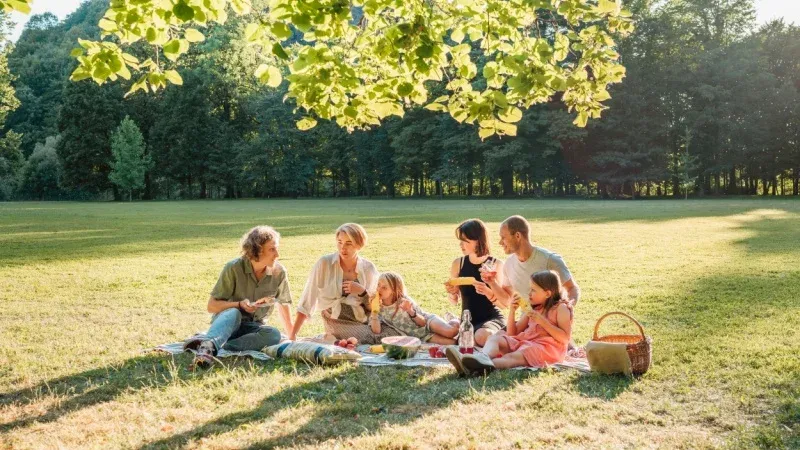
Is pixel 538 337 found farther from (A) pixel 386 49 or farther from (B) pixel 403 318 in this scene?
(A) pixel 386 49

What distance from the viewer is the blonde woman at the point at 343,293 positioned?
8125 mm

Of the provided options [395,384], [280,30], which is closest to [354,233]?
[395,384]

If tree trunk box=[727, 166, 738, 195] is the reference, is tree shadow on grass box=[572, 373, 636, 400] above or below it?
below

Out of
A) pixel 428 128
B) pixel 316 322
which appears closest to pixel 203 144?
pixel 428 128

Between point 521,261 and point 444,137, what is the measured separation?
56.4 metres

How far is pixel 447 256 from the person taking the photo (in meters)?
17.0

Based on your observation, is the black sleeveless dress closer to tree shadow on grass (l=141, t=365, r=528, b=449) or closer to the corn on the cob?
the corn on the cob

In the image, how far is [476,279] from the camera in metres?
7.88

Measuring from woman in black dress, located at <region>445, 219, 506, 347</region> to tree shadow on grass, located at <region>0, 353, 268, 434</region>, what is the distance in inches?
102

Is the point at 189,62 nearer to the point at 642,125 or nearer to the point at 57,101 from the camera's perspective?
the point at 57,101

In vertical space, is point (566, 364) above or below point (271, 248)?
below

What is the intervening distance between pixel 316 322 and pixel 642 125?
176 ft

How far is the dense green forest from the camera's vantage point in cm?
5647

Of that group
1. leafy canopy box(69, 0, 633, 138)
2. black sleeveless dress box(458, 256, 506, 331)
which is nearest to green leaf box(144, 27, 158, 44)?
leafy canopy box(69, 0, 633, 138)
